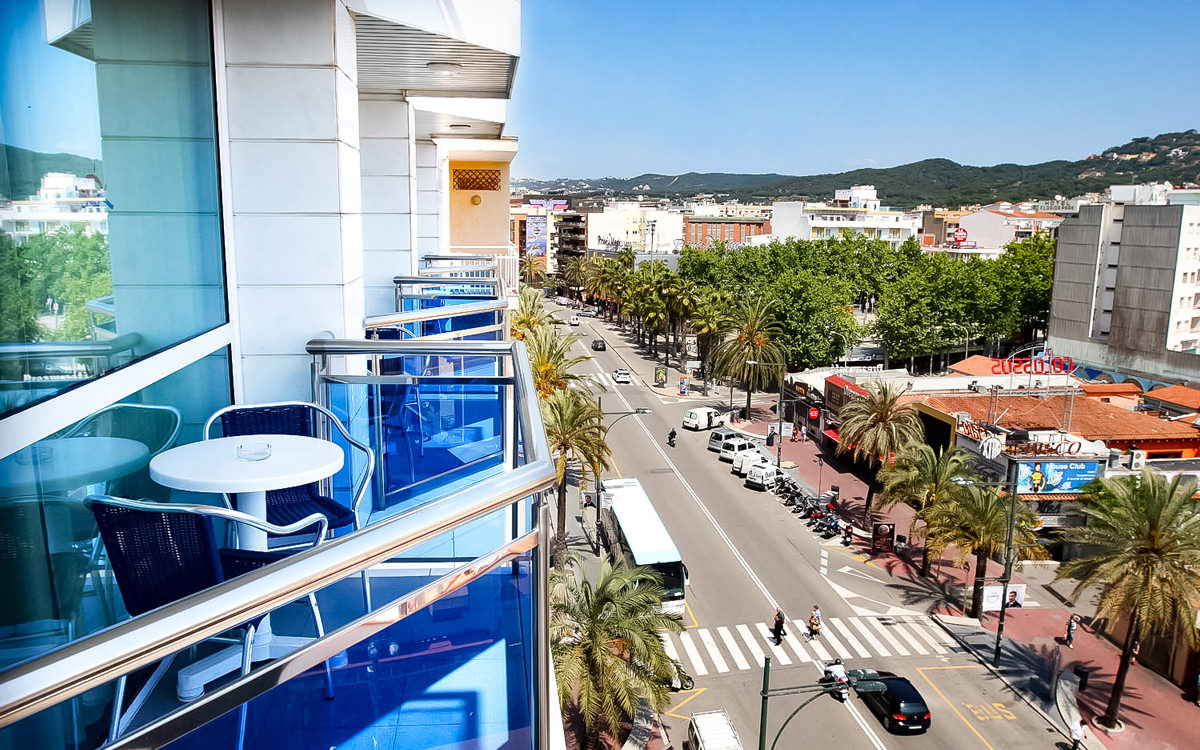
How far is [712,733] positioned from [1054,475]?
16.4 metres

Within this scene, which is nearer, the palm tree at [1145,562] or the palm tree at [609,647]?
the palm tree at [609,647]

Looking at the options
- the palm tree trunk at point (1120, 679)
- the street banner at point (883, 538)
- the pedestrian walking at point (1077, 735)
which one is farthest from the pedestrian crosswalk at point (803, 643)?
the street banner at point (883, 538)

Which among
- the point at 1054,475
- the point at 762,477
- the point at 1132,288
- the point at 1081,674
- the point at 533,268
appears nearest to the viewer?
the point at 1081,674

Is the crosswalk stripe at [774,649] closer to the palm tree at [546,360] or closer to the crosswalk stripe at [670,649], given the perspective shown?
the crosswalk stripe at [670,649]

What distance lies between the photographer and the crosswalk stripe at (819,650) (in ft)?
71.0

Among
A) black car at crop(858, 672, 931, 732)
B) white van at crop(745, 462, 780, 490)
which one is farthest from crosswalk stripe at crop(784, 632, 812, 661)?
white van at crop(745, 462, 780, 490)

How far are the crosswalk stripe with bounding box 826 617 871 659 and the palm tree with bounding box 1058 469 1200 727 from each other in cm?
517

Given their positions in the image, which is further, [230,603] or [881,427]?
[881,427]

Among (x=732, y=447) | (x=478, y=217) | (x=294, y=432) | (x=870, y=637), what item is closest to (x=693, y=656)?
(x=870, y=637)

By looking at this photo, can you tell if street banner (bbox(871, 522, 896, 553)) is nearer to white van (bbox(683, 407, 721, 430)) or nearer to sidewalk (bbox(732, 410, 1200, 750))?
sidewalk (bbox(732, 410, 1200, 750))

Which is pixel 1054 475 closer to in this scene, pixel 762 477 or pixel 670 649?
pixel 762 477

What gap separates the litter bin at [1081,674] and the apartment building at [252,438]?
19987 millimetres

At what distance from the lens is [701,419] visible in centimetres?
4372

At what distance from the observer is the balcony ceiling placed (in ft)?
24.2
